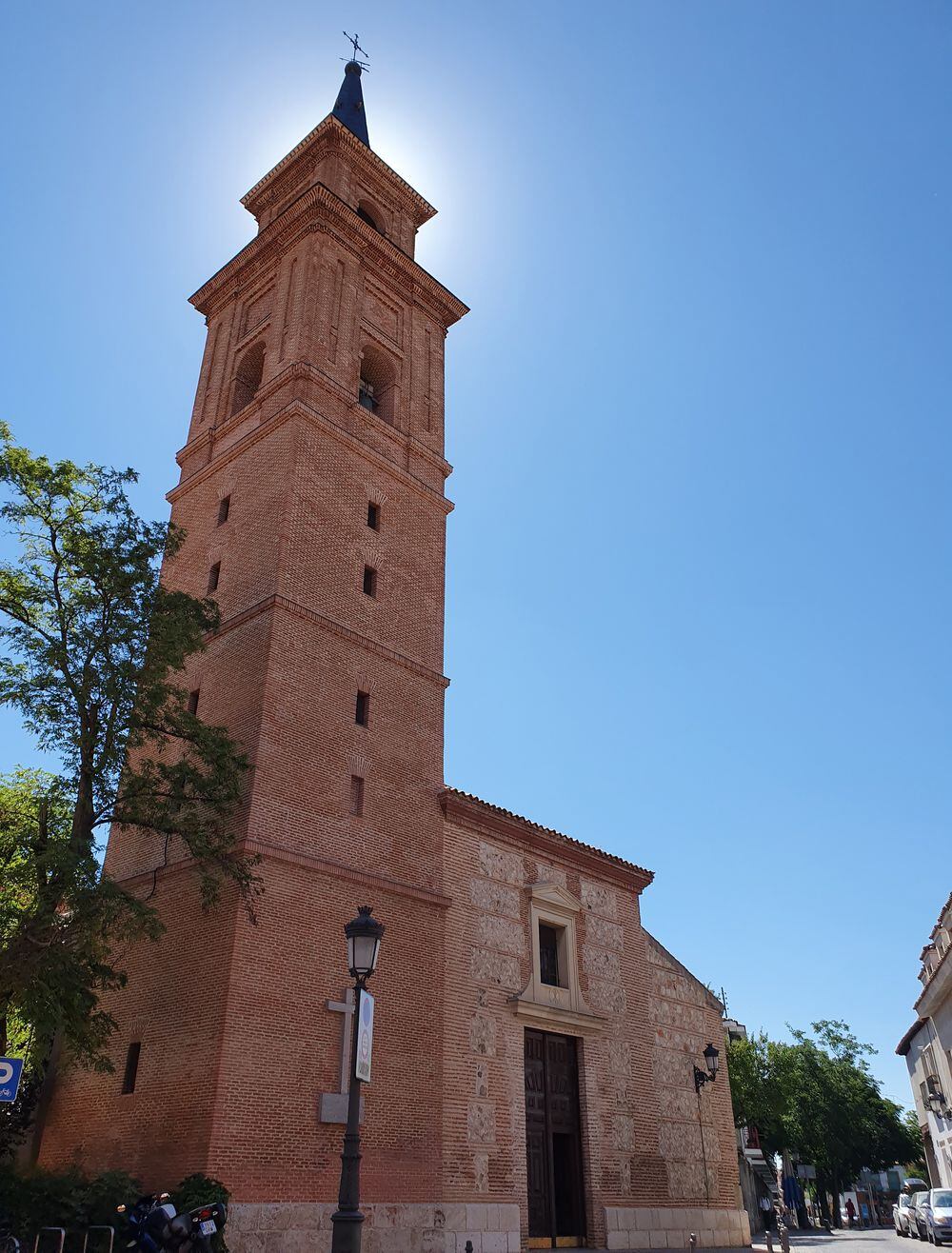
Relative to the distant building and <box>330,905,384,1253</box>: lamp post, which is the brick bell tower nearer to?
<box>330,905,384,1253</box>: lamp post

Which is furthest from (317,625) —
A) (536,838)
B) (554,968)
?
(554,968)

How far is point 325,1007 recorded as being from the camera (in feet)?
49.8

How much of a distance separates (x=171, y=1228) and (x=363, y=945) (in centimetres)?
489

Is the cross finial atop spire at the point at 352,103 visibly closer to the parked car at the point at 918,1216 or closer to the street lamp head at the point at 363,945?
the street lamp head at the point at 363,945

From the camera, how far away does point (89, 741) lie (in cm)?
1385

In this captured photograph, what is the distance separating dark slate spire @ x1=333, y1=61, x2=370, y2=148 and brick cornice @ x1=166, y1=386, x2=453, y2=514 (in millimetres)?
12887

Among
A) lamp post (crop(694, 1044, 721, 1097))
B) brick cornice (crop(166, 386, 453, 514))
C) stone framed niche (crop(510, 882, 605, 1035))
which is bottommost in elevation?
lamp post (crop(694, 1044, 721, 1097))

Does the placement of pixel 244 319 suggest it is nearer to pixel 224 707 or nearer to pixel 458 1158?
pixel 224 707

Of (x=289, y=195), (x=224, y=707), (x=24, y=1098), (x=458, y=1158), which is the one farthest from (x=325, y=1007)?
(x=289, y=195)

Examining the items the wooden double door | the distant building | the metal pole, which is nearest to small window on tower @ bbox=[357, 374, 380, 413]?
the wooden double door

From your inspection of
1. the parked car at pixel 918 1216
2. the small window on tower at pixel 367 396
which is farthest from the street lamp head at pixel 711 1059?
the small window on tower at pixel 367 396

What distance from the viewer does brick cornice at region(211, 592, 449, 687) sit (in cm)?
1781

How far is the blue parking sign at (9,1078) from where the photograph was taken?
984 cm

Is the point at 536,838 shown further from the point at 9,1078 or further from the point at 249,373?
the point at 249,373
